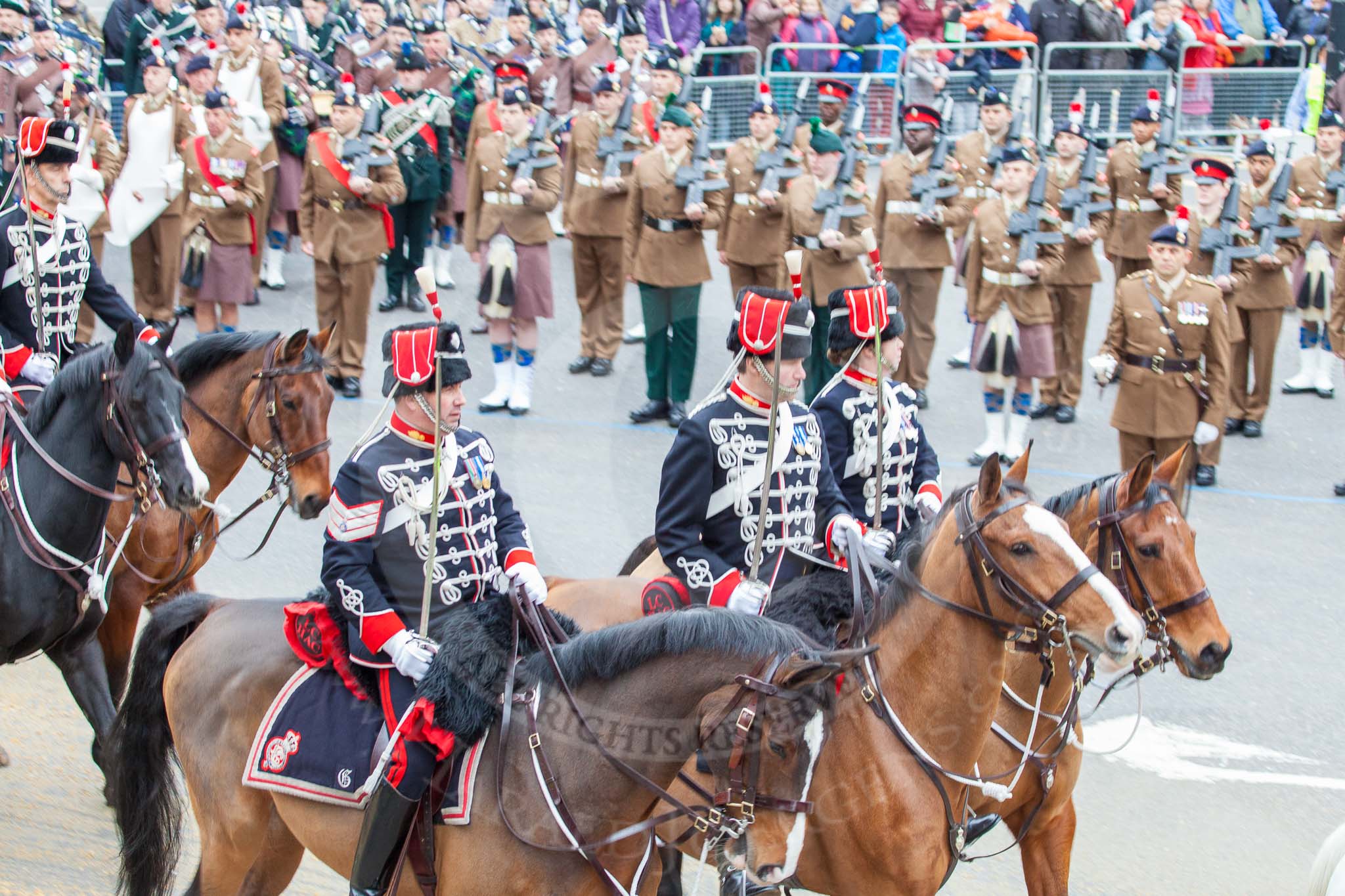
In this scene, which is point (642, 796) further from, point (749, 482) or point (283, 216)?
point (283, 216)

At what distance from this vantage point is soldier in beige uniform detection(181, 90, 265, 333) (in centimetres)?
1164

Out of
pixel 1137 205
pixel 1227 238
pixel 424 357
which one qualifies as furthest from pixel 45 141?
pixel 1137 205

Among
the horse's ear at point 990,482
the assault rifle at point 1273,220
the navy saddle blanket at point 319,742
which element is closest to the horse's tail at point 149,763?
the navy saddle blanket at point 319,742

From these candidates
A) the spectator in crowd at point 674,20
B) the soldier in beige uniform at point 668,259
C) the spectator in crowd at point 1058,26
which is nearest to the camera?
the soldier in beige uniform at point 668,259

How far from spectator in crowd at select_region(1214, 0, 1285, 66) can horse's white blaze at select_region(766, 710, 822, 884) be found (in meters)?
14.4

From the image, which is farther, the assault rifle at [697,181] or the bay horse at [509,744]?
the assault rifle at [697,181]

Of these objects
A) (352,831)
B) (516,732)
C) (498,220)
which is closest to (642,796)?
(516,732)

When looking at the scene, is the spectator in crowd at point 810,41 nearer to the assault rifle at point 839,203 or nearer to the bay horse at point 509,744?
the assault rifle at point 839,203

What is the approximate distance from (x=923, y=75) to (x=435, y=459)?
12.4m

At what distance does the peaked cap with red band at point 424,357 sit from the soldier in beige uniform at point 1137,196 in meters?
8.93

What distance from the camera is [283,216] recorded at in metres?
14.0

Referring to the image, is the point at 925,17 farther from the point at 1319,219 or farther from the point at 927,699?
the point at 927,699

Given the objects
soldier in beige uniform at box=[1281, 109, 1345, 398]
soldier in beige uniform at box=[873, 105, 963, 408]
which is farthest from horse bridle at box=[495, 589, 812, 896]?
soldier in beige uniform at box=[1281, 109, 1345, 398]

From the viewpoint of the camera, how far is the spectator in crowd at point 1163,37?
51.1ft
